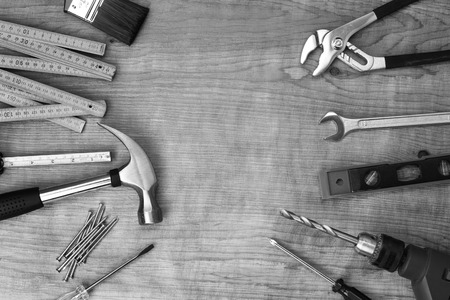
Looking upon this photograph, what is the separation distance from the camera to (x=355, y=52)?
5.50ft

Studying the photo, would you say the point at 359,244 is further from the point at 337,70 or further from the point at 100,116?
the point at 100,116

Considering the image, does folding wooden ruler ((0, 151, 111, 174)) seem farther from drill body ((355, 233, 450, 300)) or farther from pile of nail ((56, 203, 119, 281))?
drill body ((355, 233, 450, 300))

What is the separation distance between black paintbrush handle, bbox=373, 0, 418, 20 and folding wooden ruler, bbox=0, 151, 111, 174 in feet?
3.18

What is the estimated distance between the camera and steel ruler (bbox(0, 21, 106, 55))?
1.67 metres

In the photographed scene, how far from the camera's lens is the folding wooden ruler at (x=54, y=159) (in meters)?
1.66

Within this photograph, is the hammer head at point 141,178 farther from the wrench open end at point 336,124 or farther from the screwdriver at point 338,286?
the wrench open end at point 336,124

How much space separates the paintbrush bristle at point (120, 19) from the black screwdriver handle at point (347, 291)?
1.01 meters

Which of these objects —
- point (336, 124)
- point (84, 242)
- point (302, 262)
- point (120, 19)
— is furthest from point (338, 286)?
point (120, 19)

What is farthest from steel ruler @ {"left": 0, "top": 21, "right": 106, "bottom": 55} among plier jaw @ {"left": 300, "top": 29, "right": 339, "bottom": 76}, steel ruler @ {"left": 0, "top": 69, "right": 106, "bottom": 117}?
plier jaw @ {"left": 300, "top": 29, "right": 339, "bottom": 76}

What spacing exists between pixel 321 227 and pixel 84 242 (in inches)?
29.4

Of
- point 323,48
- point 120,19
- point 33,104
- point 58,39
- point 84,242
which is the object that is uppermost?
point 323,48

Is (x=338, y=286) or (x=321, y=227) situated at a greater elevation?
(x=321, y=227)

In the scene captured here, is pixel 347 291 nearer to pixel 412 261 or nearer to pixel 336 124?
pixel 412 261

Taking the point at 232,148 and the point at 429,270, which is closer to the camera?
the point at 429,270
